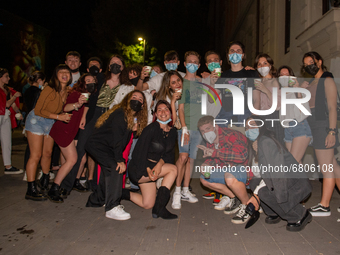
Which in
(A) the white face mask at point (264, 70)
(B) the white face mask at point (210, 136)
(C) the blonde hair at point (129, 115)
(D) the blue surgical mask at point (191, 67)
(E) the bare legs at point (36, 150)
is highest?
(D) the blue surgical mask at point (191, 67)

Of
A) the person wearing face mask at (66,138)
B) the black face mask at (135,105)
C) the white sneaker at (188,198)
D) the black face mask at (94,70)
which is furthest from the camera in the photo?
the black face mask at (94,70)

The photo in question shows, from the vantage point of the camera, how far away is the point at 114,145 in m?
4.00

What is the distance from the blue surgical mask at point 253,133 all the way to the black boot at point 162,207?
132cm


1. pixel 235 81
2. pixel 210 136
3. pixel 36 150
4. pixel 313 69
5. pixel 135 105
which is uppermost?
pixel 313 69

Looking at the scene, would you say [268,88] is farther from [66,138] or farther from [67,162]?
[67,162]

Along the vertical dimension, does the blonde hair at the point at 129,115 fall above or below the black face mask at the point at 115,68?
below

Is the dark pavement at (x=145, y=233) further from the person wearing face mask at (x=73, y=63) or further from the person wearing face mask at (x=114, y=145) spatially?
the person wearing face mask at (x=73, y=63)

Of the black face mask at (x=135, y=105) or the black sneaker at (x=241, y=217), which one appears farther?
the black face mask at (x=135, y=105)

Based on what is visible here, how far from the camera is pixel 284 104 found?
4.32 metres

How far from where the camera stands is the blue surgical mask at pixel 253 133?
12.4 feet

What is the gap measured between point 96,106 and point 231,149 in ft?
8.04

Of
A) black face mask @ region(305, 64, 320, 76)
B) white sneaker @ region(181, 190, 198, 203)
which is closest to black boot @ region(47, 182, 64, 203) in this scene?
white sneaker @ region(181, 190, 198, 203)

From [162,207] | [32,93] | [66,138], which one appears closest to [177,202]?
[162,207]

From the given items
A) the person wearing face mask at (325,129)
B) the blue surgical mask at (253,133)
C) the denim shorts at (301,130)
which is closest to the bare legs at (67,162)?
the blue surgical mask at (253,133)
